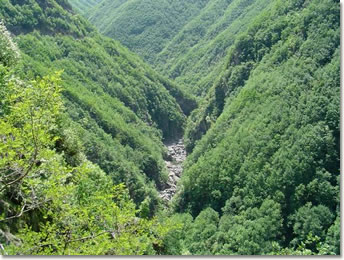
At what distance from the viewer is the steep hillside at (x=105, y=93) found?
115 m

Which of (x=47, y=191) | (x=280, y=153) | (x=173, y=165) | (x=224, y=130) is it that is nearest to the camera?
(x=47, y=191)

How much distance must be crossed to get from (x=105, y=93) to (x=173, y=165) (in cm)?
3816

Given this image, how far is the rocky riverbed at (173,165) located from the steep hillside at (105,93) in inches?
156

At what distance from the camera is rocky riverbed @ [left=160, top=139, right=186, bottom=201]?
12875cm

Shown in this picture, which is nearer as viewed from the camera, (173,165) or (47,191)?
(47,191)

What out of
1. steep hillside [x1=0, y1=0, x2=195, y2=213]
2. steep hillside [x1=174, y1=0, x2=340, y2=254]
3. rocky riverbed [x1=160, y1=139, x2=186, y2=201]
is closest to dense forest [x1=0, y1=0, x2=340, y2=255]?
steep hillside [x1=174, y1=0, x2=340, y2=254]

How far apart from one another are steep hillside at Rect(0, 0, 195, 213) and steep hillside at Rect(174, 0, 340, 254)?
57.0ft

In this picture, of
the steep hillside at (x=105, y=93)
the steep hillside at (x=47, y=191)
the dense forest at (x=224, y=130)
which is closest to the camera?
the steep hillside at (x=47, y=191)

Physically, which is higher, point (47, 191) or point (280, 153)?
point (47, 191)

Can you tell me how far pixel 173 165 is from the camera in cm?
15025

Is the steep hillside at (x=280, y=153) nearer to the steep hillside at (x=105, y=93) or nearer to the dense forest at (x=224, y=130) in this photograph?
the dense forest at (x=224, y=130)

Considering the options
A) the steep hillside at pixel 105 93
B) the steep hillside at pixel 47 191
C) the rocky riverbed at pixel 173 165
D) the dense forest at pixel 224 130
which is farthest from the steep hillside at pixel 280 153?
the steep hillside at pixel 47 191

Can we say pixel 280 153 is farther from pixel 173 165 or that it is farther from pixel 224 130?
pixel 173 165

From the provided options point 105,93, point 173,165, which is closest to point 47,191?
point 173,165
